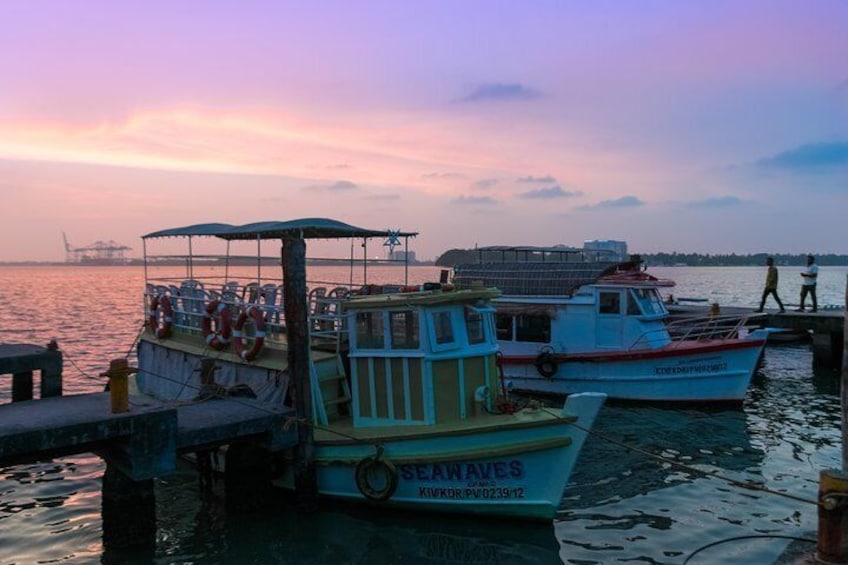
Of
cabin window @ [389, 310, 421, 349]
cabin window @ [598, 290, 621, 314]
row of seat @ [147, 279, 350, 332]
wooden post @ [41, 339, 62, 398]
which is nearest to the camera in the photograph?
cabin window @ [389, 310, 421, 349]

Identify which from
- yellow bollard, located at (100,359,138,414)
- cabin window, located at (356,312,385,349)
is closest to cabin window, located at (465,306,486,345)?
cabin window, located at (356,312,385,349)

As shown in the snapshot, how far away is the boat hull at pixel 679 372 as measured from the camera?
19078 mm

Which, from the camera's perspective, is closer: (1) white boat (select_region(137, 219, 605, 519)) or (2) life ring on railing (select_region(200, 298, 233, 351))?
(1) white boat (select_region(137, 219, 605, 519))

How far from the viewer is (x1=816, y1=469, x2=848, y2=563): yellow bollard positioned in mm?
7199

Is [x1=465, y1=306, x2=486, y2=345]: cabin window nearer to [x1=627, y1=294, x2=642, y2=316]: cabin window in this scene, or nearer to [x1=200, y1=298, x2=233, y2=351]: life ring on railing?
[x1=200, y1=298, x2=233, y2=351]: life ring on railing

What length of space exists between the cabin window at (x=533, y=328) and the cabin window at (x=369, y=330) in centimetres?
1086

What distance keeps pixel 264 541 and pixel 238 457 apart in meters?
1.56

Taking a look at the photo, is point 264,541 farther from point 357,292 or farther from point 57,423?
point 357,292

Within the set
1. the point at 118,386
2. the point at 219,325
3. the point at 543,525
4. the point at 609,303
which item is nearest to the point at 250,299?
the point at 219,325

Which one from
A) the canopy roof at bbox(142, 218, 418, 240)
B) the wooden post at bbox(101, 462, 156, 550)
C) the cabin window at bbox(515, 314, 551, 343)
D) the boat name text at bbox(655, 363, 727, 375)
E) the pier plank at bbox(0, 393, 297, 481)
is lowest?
the wooden post at bbox(101, 462, 156, 550)

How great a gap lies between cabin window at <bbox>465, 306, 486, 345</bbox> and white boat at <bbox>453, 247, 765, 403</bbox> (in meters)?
7.78

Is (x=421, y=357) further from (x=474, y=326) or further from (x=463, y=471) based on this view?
(x=463, y=471)

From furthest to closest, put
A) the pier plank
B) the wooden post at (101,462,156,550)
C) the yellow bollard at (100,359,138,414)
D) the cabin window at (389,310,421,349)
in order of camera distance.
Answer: the cabin window at (389,310,421,349)
the wooden post at (101,462,156,550)
the yellow bollard at (100,359,138,414)
the pier plank

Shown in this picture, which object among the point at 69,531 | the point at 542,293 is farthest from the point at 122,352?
the point at 69,531
